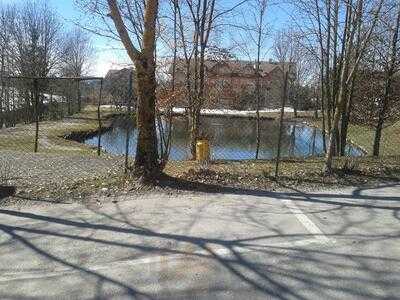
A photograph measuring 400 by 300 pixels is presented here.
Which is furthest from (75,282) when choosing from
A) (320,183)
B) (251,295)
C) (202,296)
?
(320,183)

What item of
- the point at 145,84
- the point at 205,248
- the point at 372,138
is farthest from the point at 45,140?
the point at 372,138

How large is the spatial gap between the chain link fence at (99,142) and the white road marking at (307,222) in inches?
117

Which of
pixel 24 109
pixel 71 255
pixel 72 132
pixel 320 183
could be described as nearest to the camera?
pixel 71 255

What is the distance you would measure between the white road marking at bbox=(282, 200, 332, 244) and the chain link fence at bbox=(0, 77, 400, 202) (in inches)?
117

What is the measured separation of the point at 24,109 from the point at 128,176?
3148cm

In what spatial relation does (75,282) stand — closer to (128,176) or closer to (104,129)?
(128,176)

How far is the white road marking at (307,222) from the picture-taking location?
226 inches

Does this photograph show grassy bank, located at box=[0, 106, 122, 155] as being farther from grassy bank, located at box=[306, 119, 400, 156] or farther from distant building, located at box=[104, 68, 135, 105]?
grassy bank, located at box=[306, 119, 400, 156]

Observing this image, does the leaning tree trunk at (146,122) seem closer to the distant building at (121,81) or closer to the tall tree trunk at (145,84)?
the tall tree trunk at (145,84)

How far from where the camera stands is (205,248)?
537cm

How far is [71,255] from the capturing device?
520 cm

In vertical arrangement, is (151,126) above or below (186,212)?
above

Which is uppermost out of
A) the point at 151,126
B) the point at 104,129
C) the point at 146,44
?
the point at 146,44

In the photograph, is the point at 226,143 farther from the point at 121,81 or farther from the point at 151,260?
the point at 151,260
